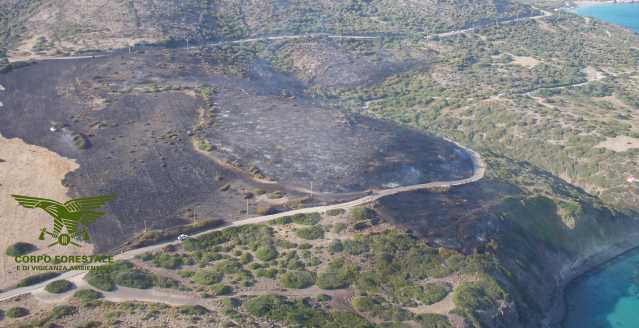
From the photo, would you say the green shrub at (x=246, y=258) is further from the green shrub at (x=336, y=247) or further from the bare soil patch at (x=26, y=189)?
the bare soil patch at (x=26, y=189)

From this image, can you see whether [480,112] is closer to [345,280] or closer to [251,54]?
[251,54]

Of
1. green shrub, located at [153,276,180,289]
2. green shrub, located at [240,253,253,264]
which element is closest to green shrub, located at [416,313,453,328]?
green shrub, located at [240,253,253,264]

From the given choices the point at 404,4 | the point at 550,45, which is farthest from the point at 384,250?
the point at 404,4

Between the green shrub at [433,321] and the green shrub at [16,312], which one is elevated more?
the green shrub at [16,312]

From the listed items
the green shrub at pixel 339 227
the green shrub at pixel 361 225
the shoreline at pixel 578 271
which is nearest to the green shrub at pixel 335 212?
the green shrub at pixel 339 227

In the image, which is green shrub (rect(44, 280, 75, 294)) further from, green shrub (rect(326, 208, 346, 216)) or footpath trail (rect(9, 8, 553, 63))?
footpath trail (rect(9, 8, 553, 63))
